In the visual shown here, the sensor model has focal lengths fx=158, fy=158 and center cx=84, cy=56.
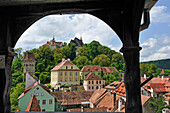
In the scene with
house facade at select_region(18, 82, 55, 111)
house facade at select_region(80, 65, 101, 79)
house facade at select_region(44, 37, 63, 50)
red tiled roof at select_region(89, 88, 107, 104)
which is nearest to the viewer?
house facade at select_region(18, 82, 55, 111)

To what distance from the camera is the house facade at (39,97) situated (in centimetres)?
1863

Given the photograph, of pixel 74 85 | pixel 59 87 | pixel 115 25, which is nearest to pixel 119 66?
pixel 74 85

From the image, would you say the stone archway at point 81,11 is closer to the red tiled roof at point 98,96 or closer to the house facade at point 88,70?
the red tiled roof at point 98,96

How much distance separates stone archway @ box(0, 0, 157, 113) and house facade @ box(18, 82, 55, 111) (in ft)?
56.3

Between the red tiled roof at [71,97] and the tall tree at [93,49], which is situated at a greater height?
the tall tree at [93,49]

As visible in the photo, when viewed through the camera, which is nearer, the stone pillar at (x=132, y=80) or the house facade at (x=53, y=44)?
the stone pillar at (x=132, y=80)

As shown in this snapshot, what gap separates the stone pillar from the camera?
8.25ft

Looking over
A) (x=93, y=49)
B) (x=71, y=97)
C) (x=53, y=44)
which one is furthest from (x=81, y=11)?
(x=53, y=44)

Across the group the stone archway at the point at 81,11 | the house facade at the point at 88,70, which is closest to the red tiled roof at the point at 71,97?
the house facade at the point at 88,70

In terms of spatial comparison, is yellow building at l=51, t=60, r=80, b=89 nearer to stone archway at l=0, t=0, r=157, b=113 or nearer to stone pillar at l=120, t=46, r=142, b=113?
stone archway at l=0, t=0, r=157, b=113

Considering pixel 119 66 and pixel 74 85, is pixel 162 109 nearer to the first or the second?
pixel 74 85

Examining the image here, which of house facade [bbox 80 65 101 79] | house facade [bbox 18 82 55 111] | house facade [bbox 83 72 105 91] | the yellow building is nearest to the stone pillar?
house facade [bbox 18 82 55 111]

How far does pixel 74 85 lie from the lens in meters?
36.3

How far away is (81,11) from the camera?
109 inches
